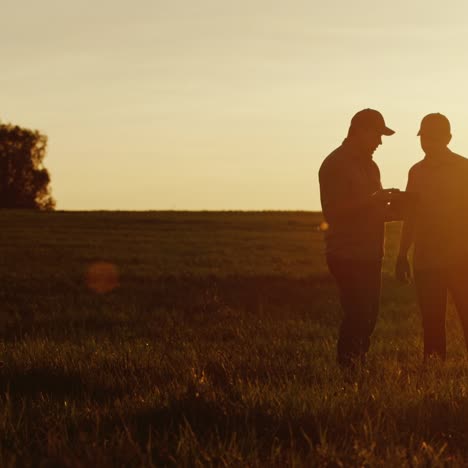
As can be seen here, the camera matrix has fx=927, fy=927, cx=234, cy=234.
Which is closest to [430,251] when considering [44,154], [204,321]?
[204,321]

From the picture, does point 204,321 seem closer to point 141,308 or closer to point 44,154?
point 141,308

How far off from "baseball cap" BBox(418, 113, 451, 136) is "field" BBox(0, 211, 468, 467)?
6.19 feet

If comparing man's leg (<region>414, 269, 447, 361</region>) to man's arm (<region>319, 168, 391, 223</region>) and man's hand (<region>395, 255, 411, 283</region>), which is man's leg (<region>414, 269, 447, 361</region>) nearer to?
man's hand (<region>395, 255, 411, 283</region>)

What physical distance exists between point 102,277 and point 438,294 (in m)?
13.9

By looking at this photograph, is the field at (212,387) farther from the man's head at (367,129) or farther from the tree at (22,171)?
the tree at (22,171)

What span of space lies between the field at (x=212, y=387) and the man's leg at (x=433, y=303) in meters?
0.27

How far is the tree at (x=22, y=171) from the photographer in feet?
298

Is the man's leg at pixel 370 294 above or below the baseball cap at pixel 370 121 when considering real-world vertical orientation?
below

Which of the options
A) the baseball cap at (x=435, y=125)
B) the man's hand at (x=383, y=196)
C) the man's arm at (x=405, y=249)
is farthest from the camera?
the man's arm at (x=405, y=249)

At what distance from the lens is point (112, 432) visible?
4.70 metres

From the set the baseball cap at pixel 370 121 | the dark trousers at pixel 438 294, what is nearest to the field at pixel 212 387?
the dark trousers at pixel 438 294

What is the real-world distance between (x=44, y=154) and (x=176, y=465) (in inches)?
3823

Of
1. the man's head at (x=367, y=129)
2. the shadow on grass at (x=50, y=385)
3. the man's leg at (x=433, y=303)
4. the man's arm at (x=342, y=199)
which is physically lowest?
the shadow on grass at (x=50, y=385)

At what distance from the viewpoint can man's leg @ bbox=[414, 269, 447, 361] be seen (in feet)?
25.0
